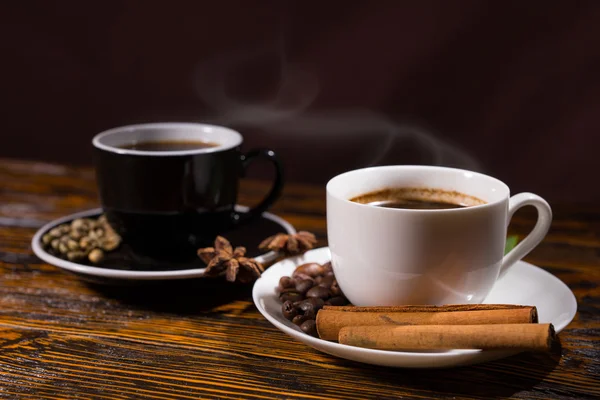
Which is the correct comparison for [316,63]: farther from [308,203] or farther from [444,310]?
[444,310]

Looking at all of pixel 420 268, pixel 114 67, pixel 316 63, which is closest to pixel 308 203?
pixel 316 63

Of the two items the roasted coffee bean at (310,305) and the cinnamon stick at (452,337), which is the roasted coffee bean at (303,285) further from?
the cinnamon stick at (452,337)

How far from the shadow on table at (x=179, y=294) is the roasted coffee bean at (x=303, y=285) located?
0.12 metres

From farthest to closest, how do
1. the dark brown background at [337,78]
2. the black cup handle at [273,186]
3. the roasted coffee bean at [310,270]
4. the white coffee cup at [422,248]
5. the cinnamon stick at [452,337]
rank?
the dark brown background at [337,78]
the black cup handle at [273,186]
the roasted coffee bean at [310,270]
the white coffee cup at [422,248]
the cinnamon stick at [452,337]

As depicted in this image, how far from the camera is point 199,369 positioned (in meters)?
0.89

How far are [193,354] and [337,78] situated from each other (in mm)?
1587

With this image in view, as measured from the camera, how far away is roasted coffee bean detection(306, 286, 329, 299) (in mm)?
1026

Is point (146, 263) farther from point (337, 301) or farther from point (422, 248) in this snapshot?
point (422, 248)

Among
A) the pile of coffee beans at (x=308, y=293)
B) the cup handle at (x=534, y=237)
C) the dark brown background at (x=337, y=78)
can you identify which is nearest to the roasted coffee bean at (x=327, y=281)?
the pile of coffee beans at (x=308, y=293)

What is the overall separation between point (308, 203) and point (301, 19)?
79 centimetres

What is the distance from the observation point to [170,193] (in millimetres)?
1206

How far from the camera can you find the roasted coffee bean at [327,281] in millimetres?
1068

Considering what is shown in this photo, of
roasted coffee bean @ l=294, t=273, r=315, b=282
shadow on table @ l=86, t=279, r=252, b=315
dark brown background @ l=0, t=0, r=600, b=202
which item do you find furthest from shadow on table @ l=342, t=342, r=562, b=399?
dark brown background @ l=0, t=0, r=600, b=202

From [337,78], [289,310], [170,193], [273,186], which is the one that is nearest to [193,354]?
[289,310]
